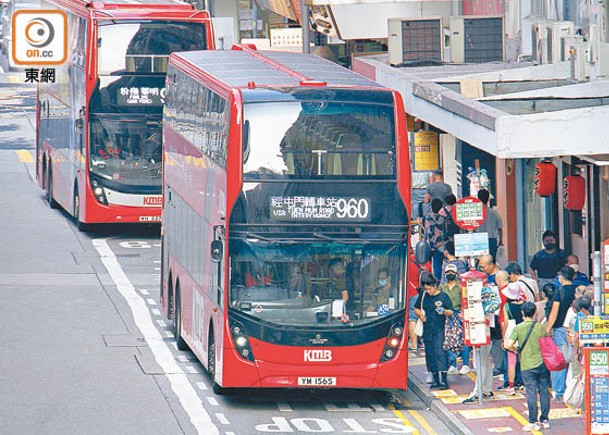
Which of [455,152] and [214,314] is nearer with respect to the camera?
[214,314]

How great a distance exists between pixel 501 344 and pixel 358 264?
2679 mm

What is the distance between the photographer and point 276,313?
21.2 m

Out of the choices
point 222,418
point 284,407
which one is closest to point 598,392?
point 284,407

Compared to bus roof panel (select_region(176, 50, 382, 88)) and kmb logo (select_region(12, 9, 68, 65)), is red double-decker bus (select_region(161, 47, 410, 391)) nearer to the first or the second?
bus roof panel (select_region(176, 50, 382, 88))

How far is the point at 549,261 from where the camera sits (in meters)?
24.6

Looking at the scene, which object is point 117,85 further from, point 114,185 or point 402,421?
point 402,421

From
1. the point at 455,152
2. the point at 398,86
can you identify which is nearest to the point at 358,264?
the point at 398,86

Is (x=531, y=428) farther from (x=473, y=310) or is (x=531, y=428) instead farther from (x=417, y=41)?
(x=417, y=41)

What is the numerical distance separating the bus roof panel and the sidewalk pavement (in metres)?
4.11

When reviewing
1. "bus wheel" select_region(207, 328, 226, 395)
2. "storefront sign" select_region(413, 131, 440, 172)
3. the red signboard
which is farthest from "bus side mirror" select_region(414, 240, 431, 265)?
"storefront sign" select_region(413, 131, 440, 172)

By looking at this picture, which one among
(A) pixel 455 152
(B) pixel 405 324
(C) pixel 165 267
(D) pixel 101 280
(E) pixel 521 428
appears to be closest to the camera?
(E) pixel 521 428

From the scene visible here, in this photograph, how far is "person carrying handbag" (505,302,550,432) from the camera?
19906mm

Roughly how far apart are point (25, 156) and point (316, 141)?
30.9 meters

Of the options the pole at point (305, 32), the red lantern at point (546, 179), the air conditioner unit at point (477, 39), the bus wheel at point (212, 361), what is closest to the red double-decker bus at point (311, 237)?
the bus wheel at point (212, 361)
